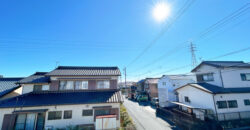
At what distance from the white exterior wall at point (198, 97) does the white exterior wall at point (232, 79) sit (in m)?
4.02

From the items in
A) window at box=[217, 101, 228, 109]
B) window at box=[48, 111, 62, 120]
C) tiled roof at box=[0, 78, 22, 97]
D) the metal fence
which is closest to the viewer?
window at box=[48, 111, 62, 120]

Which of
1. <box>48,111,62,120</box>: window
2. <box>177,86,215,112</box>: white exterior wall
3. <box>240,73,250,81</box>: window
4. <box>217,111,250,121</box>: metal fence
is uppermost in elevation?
<box>240,73,250,81</box>: window

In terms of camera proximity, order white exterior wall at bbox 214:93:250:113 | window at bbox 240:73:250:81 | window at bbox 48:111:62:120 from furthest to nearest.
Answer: window at bbox 240:73:250:81 → white exterior wall at bbox 214:93:250:113 → window at bbox 48:111:62:120

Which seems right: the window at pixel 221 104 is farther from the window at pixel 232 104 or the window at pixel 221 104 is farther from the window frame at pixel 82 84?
the window frame at pixel 82 84

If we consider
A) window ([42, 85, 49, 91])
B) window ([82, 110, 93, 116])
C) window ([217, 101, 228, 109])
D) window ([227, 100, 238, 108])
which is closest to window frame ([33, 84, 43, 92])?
window ([42, 85, 49, 91])

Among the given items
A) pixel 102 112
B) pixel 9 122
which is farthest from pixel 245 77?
pixel 9 122

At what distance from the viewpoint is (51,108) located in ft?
32.9

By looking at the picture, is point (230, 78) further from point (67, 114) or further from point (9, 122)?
point (9, 122)

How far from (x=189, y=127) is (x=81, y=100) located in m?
11.7

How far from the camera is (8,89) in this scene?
13781 millimetres

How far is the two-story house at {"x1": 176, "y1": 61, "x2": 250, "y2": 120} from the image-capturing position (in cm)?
1196

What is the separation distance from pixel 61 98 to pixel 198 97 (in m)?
17.7

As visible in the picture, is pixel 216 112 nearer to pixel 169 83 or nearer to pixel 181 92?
pixel 181 92

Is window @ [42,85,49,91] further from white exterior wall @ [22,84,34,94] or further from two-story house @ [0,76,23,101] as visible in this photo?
two-story house @ [0,76,23,101]
